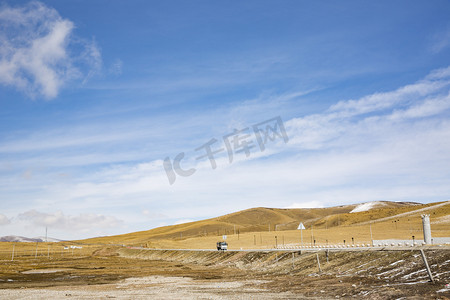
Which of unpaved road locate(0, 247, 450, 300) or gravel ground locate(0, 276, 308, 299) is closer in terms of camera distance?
unpaved road locate(0, 247, 450, 300)

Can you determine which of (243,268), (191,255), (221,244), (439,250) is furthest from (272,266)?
(191,255)

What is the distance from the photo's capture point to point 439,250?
32.8 metres

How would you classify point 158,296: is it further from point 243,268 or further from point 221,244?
point 221,244

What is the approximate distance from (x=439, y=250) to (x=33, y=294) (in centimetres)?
3083

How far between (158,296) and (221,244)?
5333 cm

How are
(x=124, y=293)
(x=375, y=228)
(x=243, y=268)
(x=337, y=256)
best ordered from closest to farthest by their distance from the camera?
(x=124, y=293) < (x=337, y=256) < (x=243, y=268) < (x=375, y=228)

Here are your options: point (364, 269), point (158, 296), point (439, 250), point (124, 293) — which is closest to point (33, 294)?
point (124, 293)

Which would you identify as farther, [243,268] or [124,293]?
[243,268]

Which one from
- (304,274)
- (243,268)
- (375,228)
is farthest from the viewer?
(375,228)

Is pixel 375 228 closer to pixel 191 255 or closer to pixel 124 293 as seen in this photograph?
pixel 191 255

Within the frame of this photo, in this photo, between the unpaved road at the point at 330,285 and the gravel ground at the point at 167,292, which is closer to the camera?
the unpaved road at the point at 330,285

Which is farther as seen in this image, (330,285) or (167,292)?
(167,292)

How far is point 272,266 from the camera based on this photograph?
5162 cm

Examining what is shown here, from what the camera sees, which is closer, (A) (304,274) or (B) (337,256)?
(A) (304,274)
